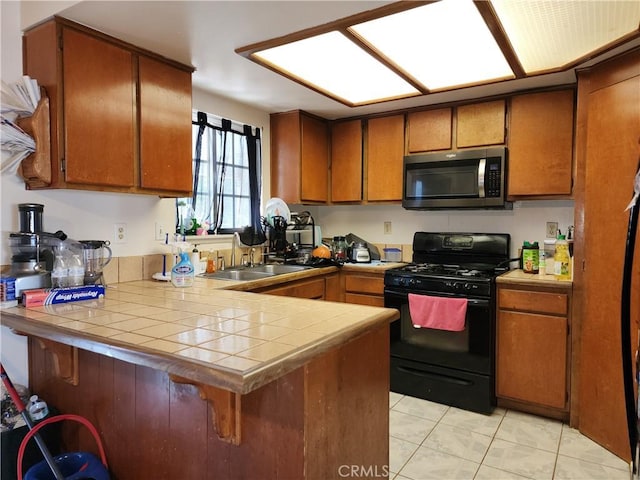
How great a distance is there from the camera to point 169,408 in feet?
5.06

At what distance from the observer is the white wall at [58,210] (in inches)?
71.7

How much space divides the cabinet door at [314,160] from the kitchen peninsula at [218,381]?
5.57 feet

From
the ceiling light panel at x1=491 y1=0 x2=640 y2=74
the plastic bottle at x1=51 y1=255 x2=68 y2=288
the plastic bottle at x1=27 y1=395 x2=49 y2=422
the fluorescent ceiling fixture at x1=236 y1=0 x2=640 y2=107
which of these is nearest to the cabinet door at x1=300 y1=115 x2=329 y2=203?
the fluorescent ceiling fixture at x1=236 y1=0 x2=640 y2=107

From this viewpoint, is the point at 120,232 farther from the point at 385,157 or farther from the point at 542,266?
the point at 542,266

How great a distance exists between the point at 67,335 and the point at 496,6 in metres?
1.97

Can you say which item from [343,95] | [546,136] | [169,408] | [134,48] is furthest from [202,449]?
[546,136]

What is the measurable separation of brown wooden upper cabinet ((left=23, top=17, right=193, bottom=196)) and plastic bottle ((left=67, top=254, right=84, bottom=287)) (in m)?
0.33

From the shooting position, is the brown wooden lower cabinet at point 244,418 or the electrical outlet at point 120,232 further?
the electrical outlet at point 120,232

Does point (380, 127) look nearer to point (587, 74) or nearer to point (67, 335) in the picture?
point (587, 74)

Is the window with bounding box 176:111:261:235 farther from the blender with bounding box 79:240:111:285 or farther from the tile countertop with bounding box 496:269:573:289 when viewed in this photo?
the tile countertop with bounding box 496:269:573:289

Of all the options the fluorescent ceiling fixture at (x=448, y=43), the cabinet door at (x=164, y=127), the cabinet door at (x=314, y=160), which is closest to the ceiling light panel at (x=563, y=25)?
the fluorescent ceiling fixture at (x=448, y=43)

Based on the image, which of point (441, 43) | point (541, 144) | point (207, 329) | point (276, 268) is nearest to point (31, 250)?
point (207, 329)

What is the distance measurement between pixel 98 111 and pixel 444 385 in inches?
102

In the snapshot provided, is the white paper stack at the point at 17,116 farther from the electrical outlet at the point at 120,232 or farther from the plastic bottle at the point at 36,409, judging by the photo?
the plastic bottle at the point at 36,409
